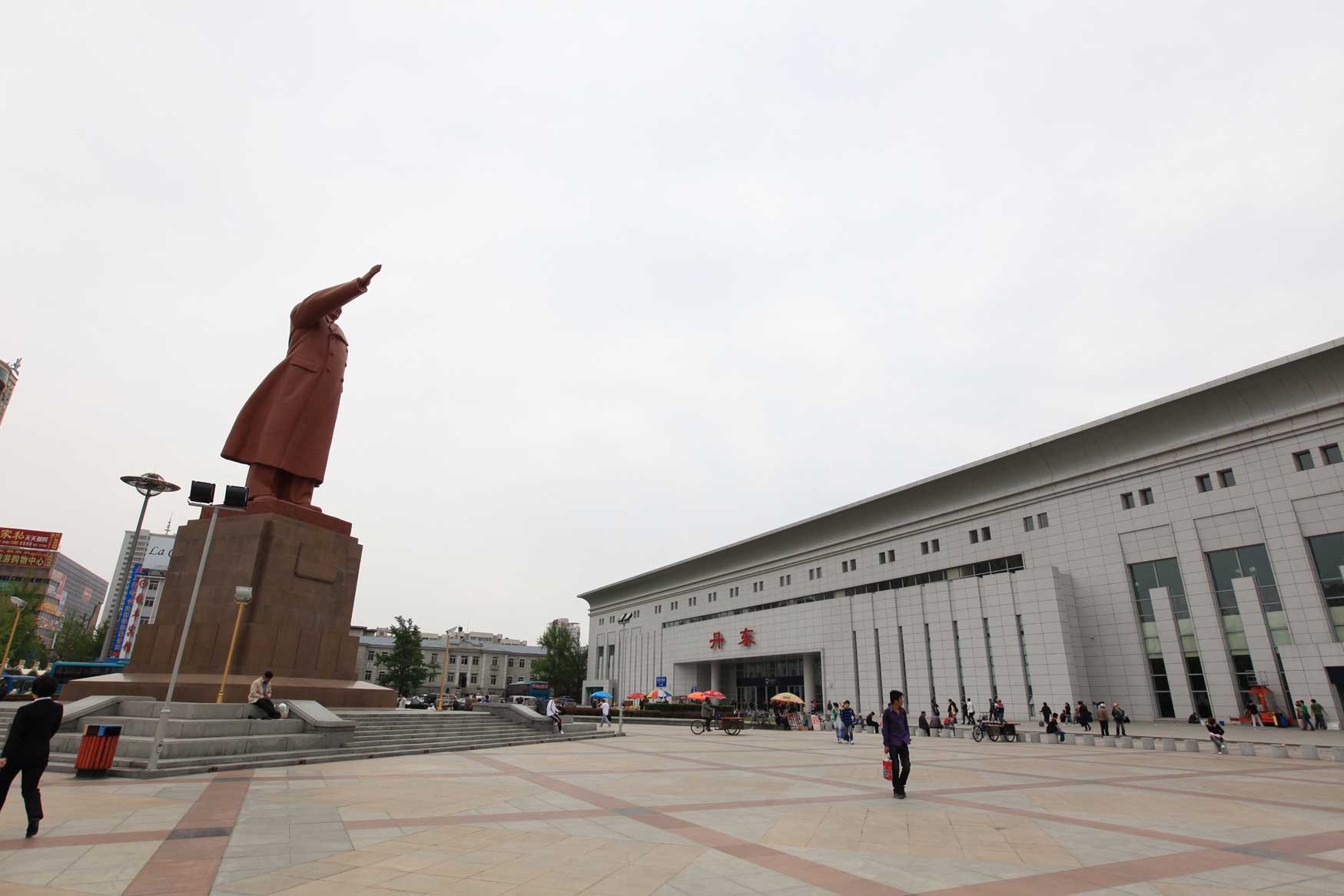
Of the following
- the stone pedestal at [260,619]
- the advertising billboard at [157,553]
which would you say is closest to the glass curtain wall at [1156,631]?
the stone pedestal at [260,619]

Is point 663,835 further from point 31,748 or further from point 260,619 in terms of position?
point 260,619

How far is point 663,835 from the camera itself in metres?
7.71

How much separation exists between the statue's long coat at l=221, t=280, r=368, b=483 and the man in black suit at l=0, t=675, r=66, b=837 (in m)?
15.6

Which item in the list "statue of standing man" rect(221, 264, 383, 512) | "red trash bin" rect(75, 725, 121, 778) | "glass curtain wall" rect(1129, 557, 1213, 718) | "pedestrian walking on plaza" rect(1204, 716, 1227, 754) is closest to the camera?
"red trash bin" rect(75, 725, 121, 778)

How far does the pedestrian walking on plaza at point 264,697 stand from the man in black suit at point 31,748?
8.98 m

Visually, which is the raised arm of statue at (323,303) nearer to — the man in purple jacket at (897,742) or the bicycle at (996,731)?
the man in purple jacket at (897,742)

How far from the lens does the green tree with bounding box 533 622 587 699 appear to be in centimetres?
8406

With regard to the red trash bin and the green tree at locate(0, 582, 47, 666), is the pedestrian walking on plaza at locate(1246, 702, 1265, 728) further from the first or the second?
the green tree at locate(0, 582, 47, 666)

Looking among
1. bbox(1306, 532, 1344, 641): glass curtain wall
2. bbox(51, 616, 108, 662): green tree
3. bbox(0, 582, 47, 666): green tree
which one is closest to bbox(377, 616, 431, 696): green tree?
bbox(0, 582, 47, 666): green tree

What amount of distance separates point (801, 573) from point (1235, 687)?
3067 centimetres

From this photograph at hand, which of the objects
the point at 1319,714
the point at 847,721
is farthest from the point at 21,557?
the point at 1319,714

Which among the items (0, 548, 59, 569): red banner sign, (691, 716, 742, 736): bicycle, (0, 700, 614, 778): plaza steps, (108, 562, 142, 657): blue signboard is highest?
(0, 548, 59, 569): red banner sign

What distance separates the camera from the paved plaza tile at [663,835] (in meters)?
5.66

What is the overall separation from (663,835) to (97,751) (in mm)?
10040
